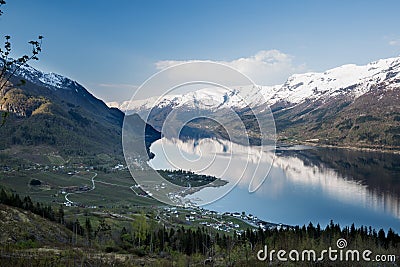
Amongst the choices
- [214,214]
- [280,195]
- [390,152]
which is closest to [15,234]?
[214,214]

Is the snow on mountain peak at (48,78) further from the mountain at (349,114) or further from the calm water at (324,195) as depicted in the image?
the calm water at (324,195)

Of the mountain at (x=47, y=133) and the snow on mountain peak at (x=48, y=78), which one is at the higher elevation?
the snow on mountain peak at (x=48, y=78)

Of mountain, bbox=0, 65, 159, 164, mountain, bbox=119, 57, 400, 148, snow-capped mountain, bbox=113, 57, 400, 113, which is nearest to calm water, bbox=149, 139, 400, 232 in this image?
snow-capped mountain, bbox=113, 57, 400, 113

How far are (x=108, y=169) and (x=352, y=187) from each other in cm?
3576

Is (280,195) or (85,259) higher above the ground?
(85,259)

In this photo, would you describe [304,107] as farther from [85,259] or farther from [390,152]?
[85,259]

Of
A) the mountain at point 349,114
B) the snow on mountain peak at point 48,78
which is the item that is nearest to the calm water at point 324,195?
the mountain at point 349,114

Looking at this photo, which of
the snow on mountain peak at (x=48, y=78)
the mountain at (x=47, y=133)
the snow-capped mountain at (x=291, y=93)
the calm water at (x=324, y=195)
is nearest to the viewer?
the snow-capped mountain at (x=291, y=93)

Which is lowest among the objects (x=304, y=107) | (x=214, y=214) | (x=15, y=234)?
(x=214, y=214)

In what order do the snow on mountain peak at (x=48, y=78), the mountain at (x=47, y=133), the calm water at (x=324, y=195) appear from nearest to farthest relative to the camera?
1. the calm water at (x=324, y=195)
2. the mountain at (x=47, y=133)
3. the snow on mountain peak at (x=48, y=78)

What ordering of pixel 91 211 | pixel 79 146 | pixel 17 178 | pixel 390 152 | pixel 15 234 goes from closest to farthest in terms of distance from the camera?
pixel 15 234, pixel 91 211, pixel 17 178, pixel 390 152, pixel 79 146

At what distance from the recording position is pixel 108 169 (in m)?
54.9

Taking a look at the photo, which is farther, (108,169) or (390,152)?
(390,152)

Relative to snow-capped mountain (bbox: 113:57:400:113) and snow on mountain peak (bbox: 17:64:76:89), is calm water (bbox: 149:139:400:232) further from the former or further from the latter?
snow on mountain peak (bbox: 17:64:76:89)
